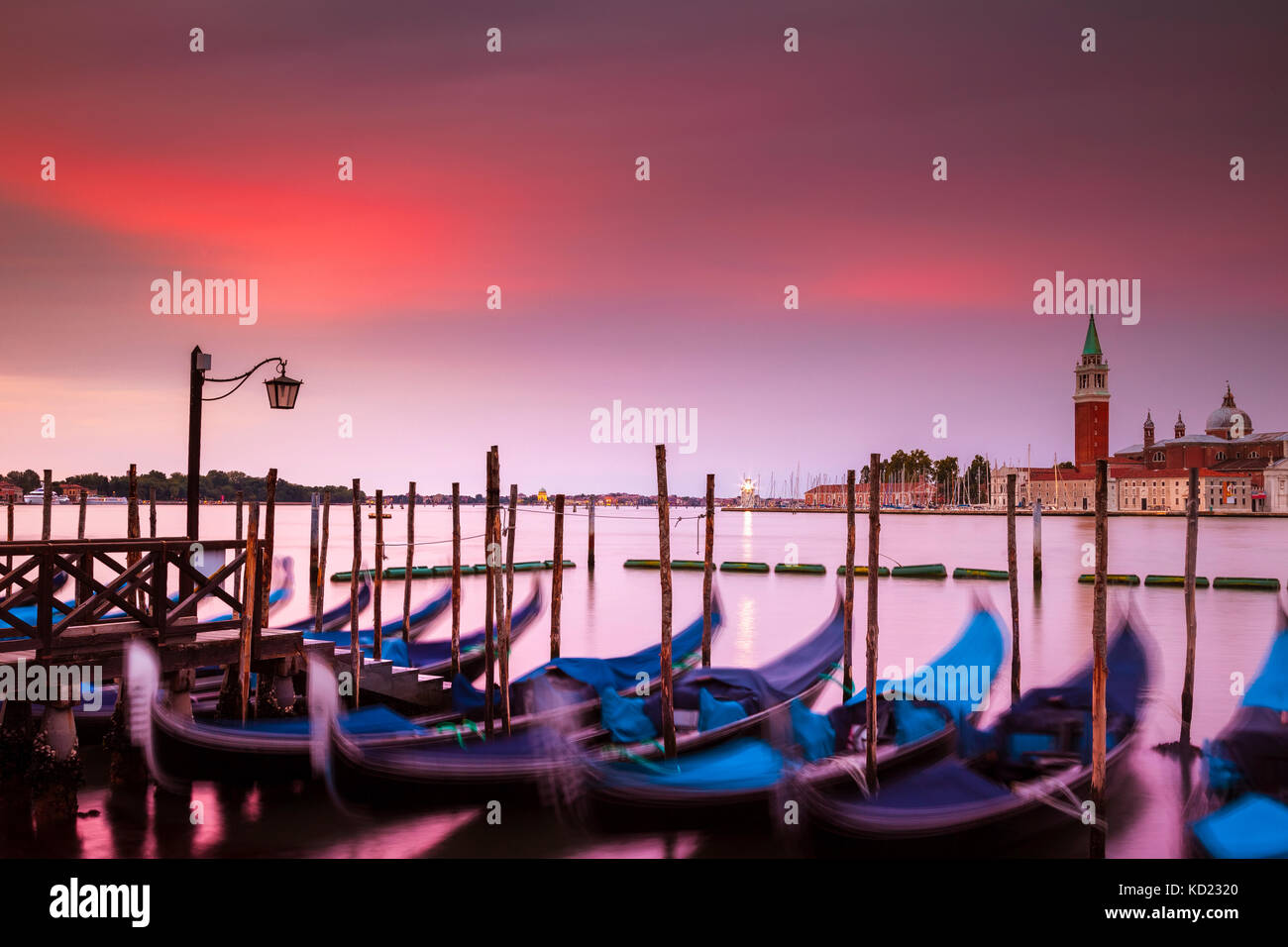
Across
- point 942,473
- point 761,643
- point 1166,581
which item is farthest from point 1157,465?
point 761,643

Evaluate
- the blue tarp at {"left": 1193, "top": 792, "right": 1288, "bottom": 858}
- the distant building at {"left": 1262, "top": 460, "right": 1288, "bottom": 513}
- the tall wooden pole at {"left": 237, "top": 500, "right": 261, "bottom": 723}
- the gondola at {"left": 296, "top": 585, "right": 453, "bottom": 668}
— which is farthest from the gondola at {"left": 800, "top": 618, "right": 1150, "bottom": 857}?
the distant building at {"left": 1262, "top": 460, "right": 1288, "bottom": 513}

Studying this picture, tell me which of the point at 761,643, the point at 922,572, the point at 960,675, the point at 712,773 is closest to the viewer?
the point at 712,773

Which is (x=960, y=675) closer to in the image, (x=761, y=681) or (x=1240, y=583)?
(x=761, y=681)

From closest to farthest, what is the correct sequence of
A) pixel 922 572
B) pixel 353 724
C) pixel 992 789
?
1. pixel 992 789
2. pixel 353 724
3. pixel 922 572

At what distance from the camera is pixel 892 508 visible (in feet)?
383

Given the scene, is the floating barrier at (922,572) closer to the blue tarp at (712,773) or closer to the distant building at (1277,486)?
the blue tarp at (712,773)

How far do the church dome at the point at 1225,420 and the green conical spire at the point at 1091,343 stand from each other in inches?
592

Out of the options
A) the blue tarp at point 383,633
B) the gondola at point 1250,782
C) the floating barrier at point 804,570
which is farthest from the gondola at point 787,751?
the floating barrier at point 804,570

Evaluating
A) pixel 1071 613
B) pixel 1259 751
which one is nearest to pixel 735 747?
pixel 1259 751

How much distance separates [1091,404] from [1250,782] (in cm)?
10020

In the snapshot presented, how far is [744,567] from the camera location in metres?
30.5
